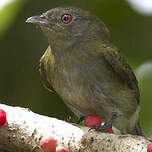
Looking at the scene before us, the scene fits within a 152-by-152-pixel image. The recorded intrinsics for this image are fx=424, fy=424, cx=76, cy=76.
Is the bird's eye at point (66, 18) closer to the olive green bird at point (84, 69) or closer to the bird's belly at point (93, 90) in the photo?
the olive green bird at point (84, 69)

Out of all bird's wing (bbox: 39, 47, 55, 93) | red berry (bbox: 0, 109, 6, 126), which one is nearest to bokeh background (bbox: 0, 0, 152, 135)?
bird's wing (bbox: 39, 47, 55, 93)

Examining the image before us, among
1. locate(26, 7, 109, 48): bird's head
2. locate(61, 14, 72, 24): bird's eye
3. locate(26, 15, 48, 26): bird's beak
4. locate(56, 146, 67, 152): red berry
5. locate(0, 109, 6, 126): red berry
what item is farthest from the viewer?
locate(61, 14, 72, 24): bird's eye

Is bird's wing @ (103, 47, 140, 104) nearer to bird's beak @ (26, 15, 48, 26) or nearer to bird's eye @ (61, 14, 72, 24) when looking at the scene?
bird's eye @ (61, 14, 72, 24)

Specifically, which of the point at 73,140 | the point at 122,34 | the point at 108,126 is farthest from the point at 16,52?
the point at 73,140

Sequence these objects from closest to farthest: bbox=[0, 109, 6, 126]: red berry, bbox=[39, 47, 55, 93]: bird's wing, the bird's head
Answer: bbox=[0, 109, 6, 126]: red berry
the bird's head
bbox=[39, 47, 55, 93]: bird's wing

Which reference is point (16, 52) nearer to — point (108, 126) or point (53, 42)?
A: point (53, 42)
